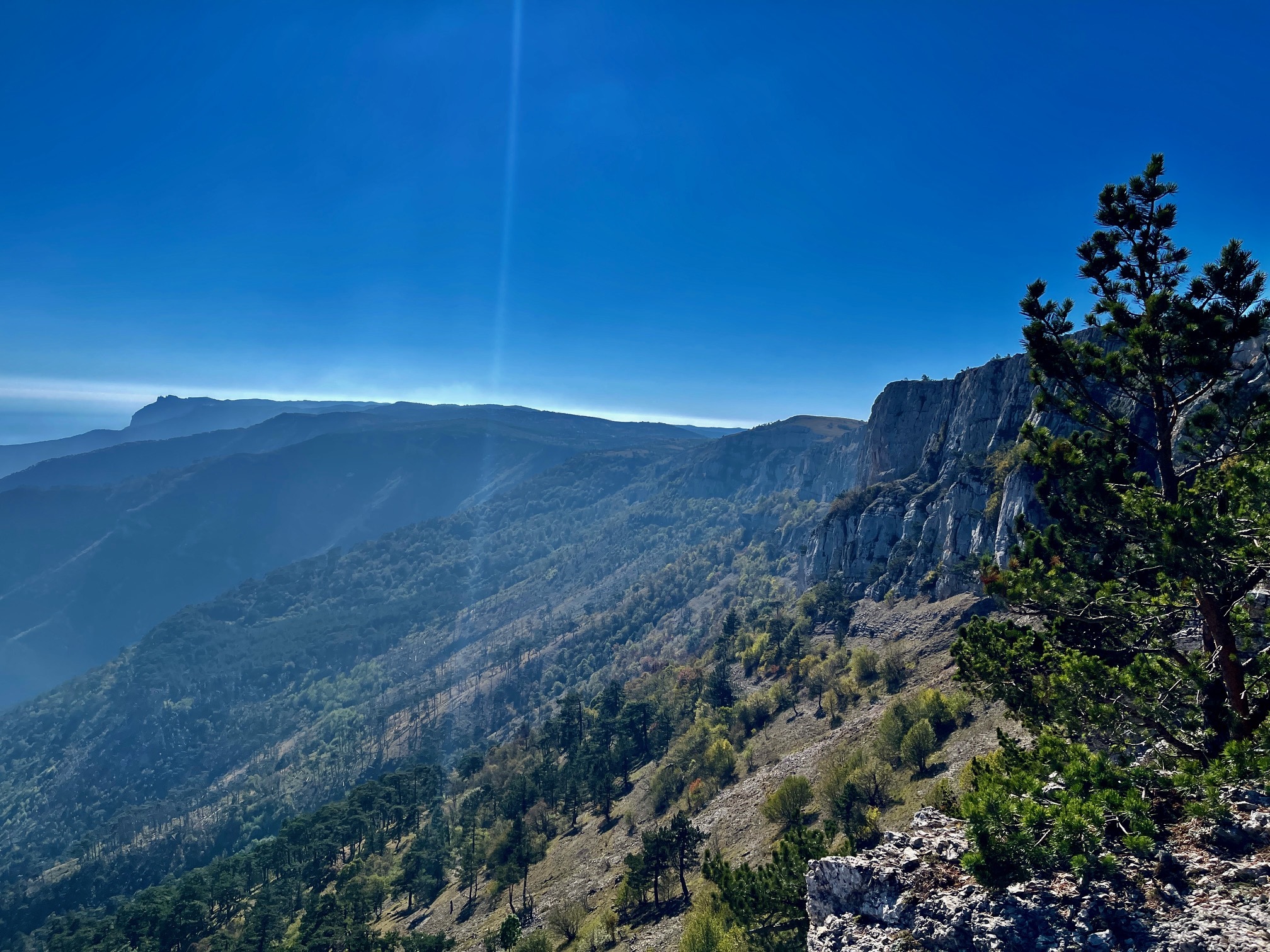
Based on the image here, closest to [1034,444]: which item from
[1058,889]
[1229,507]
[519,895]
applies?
[1229,507]

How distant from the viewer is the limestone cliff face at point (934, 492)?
85688 millimetres

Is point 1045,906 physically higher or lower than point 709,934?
higher

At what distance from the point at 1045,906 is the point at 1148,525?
29.9 feet

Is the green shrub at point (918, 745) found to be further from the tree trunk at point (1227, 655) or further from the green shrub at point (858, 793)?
the tree trunk at point (1227, 655)

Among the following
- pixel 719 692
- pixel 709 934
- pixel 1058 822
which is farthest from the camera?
pixel 719 692

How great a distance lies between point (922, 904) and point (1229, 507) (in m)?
11.8

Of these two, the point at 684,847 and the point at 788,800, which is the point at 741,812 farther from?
the point at 684,847

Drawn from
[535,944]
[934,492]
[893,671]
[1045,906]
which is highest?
[934,492]

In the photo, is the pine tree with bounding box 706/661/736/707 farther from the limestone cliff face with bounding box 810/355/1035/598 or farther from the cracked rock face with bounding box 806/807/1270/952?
the cracked rock face with bounding box 806/807/1270/952

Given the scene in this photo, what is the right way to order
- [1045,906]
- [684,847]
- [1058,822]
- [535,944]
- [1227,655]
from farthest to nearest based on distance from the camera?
1. [684,847]
2. [535,944]
3. [1227,655]
4. [1058,822]
5. [1045,906]

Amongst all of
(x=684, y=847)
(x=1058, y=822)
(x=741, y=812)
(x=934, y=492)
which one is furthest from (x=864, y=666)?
(x=1058, y=822)

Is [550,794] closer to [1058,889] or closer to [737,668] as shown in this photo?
[737,668]

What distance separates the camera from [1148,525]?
1461 cm

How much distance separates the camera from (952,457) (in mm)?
108812
